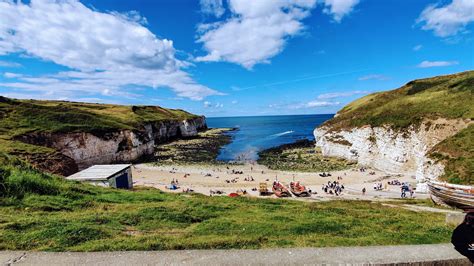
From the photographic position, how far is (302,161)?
67312 mm

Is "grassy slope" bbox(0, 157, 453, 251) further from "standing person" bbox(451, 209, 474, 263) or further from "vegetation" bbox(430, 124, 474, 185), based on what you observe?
"vegetation" bbox(430, 124, 474, 185)

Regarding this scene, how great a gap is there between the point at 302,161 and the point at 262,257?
65.5 metres

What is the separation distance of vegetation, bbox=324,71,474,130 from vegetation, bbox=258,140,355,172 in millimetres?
10937

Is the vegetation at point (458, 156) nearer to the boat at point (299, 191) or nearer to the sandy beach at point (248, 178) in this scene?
the sandy beach at point (248, 178)

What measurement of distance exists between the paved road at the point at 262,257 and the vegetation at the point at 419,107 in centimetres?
5559

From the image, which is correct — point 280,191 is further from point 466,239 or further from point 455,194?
point 466,239

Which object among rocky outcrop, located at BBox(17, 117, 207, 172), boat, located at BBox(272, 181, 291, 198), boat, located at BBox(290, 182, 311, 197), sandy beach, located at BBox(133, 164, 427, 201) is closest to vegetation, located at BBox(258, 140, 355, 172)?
sandy beach, located at BBox(133, 164, 427, 201)

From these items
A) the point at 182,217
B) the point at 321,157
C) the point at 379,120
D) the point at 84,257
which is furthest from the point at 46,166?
the point at 379,120

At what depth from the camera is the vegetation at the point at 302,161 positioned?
195 ft

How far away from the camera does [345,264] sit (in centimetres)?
354

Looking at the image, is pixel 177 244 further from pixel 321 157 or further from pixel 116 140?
pixel 321 157

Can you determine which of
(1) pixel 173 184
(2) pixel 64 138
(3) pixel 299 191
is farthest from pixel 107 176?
(2) pixel 64 138

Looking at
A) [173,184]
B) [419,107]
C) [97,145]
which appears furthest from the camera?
[419,107]

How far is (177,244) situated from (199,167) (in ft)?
189
